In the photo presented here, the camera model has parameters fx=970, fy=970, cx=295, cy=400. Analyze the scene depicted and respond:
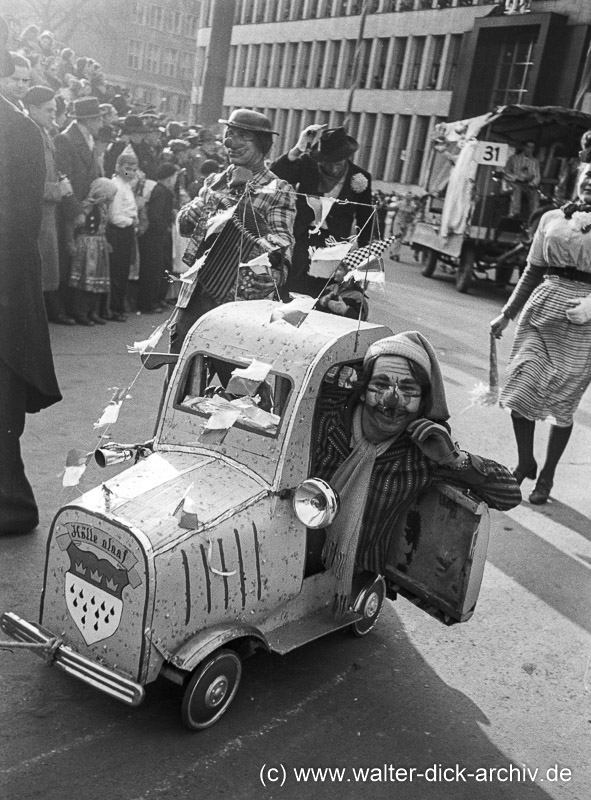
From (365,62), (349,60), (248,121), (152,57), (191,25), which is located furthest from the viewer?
(191,25)

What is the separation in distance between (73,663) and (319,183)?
4361 millimetres

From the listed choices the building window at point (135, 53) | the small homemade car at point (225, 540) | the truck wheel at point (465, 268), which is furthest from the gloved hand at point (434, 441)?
the building window at point (135, 53)

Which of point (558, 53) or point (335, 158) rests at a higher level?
point (558, 53)

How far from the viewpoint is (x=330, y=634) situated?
13.9 ft

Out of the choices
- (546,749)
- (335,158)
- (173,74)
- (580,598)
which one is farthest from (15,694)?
(173,74)

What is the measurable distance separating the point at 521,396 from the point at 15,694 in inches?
154

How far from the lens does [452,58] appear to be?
39.8m

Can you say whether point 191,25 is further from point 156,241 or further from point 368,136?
point 156,241

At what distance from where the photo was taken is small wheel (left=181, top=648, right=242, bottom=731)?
10.7 feet

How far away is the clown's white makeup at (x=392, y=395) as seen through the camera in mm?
3639

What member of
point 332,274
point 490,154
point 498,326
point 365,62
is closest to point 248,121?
point 332,274

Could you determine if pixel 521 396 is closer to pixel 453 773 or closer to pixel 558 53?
pixel 453 773

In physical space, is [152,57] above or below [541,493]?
above

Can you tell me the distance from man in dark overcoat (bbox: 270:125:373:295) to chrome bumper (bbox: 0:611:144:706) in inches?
150
